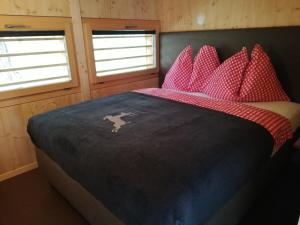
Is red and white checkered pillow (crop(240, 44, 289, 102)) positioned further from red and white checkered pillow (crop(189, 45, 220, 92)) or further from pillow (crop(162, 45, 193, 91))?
pillow (crop(162, 45, 193, 91))

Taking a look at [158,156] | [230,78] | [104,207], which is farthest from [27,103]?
[230,78]

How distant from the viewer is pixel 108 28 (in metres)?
2.78

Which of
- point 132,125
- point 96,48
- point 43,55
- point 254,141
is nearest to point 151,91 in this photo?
point 96,48

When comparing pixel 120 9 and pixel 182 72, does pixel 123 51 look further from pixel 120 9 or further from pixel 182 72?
pixel 182 72

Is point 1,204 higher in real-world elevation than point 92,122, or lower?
lower

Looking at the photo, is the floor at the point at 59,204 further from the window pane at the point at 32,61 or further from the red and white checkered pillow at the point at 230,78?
the window pane at the point at 32,61

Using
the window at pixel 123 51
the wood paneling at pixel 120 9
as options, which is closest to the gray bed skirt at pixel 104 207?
the window at pixel 123 51

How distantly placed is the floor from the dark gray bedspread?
0.46 m

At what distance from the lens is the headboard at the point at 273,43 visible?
84.7 inches

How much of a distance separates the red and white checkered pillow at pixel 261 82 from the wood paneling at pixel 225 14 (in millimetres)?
438

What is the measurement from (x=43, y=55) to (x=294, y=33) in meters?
2.56

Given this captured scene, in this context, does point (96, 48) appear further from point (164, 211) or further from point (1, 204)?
point (164, 211)

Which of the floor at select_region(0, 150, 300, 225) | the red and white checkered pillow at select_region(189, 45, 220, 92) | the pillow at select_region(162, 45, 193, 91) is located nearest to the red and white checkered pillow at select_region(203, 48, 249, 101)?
the red and white checkered pillow at select_region(189, 45, 220, 92)

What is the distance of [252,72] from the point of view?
218 centimetres
